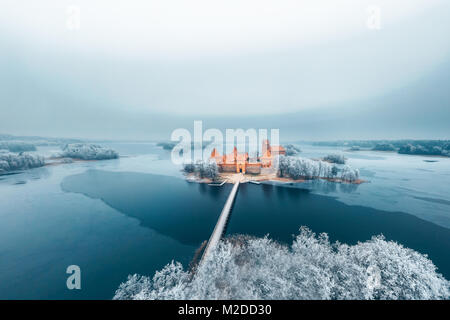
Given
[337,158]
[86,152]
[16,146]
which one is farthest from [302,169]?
[16,146]

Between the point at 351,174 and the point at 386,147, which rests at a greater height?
the point at 386,147

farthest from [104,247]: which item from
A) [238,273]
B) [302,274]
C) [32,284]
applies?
[302,274]

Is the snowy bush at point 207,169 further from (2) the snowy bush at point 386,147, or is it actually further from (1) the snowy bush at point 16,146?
(2) the snowy bush at point 386,147

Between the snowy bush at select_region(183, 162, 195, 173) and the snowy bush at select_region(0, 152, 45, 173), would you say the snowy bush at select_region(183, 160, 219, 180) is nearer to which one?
the snowy bush at select_region(183, 162, 195, 173)

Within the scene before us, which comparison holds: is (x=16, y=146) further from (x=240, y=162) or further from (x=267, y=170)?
(x=267, y=170)

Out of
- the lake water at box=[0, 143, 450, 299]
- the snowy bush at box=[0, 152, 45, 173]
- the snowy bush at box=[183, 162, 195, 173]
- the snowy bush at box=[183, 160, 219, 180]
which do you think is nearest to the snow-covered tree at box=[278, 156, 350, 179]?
the lake water at box=[0, 143, 450, 299]
